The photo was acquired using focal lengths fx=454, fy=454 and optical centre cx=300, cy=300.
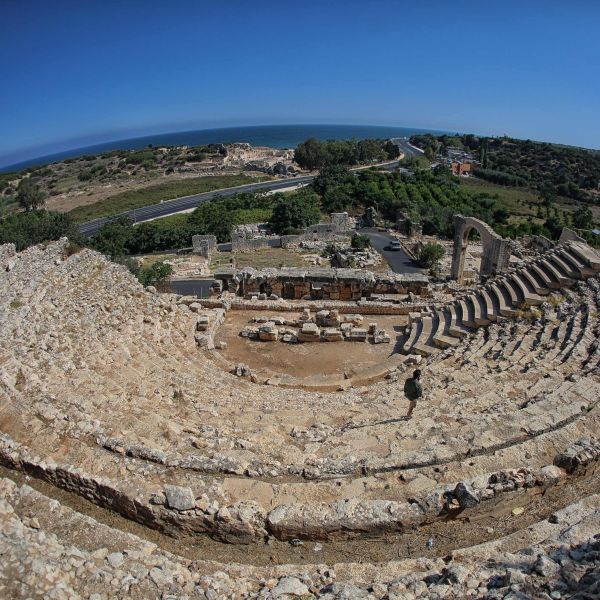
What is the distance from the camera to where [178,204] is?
69500 mm

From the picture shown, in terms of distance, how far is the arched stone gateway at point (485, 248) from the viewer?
82.1ft

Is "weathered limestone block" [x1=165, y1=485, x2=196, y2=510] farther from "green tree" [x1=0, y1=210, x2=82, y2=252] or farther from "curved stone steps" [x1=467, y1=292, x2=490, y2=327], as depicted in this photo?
"green tree" [x1=0, y1=210, x2=82, y2=252]

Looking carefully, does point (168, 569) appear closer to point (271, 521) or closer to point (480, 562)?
point (271, 521)

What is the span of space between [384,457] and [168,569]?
3.76m

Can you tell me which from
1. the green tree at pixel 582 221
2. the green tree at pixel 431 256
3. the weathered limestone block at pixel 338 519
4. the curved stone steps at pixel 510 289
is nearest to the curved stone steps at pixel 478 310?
the curved stone steps at pixel 510 289

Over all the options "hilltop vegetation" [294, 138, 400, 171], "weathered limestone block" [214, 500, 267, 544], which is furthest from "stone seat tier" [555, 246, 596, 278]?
"hilltop vegetation" [294, 138, 400, 171]

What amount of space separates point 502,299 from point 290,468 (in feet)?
37.8

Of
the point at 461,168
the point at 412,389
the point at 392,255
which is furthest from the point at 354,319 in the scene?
the point at 461,168

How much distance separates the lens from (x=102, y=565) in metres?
5.60

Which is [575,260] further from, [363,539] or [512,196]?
[512,196]

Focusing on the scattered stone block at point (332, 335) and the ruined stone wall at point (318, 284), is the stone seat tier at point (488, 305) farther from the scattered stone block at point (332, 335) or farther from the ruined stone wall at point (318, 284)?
the scattered stone block at point (332, 335)

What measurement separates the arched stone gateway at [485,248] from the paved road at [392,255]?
20.4ft

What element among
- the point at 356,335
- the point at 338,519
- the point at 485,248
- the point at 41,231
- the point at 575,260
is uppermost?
the point at 41,231

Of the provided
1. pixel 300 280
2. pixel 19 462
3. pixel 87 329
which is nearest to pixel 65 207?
pixel 300 280
